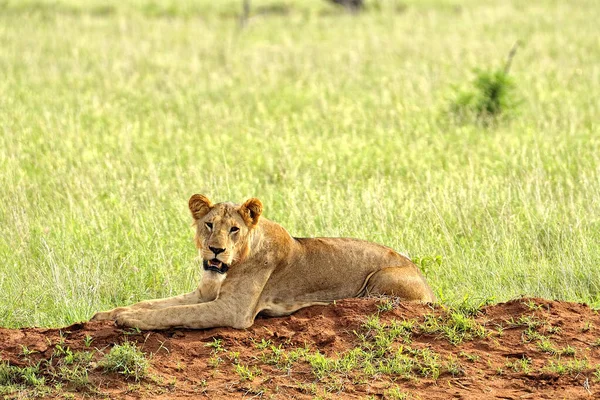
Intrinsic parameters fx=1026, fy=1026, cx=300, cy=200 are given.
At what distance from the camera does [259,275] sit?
602cm

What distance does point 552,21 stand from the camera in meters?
25.0

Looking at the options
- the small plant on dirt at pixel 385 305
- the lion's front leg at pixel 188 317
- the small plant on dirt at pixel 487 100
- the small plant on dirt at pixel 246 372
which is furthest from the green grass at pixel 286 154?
the small plant on dirt at pixel 246 372

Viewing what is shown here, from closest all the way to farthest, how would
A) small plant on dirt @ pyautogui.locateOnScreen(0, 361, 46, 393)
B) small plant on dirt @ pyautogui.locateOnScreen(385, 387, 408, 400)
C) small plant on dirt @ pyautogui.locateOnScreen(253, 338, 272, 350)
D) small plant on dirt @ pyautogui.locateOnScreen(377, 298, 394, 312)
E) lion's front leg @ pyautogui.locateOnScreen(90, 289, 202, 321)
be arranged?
small plant on dirt @ pyautogui.locateOnScreen(385, 387, 408, 400) → small plant on dirt @ pyautogui.locateOnScreen(0, 361, 46, 393) → small plant on dirt @ pyautogui.locateOnScreen(253, 338, 272, 350) → small plant on dirt @ pyautogui.locateOnScreen(377, 298, 394, 312) → lion's front leg @ pyautogui.locateOnScreen(90, 289, 202, 321)

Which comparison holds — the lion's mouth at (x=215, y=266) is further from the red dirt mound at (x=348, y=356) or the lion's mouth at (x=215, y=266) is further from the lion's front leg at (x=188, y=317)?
the red dirt mound at (x=348, y=356)

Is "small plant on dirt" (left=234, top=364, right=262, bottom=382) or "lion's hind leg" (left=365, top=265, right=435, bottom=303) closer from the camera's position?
"small plant on dirt" (left=234, top=364, right=262, bottom=382)

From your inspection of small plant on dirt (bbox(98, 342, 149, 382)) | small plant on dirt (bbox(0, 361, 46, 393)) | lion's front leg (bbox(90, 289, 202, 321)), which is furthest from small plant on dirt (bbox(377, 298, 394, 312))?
small plant on dirt (bbox(0, 361, 46, 393))

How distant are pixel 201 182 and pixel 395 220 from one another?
2.06m

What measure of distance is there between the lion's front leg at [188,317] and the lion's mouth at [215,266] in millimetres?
195

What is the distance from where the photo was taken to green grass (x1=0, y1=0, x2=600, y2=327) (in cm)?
741

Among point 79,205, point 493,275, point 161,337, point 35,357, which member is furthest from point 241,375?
point 79,205

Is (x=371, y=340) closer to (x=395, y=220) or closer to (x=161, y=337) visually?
(x=161, y=337)

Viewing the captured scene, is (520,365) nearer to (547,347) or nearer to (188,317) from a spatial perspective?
(547,347)

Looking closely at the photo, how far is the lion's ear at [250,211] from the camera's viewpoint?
5.86 meters

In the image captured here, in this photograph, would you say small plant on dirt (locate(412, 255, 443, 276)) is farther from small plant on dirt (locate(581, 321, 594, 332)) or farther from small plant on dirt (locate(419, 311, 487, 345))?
small plant on dirt (locate(581, 321, 594, 332))
